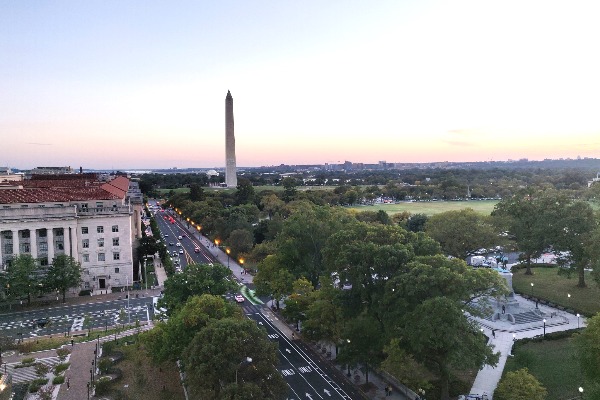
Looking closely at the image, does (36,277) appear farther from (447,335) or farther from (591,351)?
(591,351)

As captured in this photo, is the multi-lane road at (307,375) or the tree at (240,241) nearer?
the multi-lane road at (307,375)

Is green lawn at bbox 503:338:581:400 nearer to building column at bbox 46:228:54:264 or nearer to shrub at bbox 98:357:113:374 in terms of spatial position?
shrub at bbox 98:357:113:374

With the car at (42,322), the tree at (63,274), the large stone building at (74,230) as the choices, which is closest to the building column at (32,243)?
the large stone building at (74,230)

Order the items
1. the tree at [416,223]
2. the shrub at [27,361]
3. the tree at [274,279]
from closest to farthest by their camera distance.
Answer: the shrub at [27,361], the tree at [274,279], the tree at [416,223]

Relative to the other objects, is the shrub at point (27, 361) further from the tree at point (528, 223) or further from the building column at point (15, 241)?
the tree at point (528, 223)

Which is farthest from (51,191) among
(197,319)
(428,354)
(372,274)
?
(428,354)

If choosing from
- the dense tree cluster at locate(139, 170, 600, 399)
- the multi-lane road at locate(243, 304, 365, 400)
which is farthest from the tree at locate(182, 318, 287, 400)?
the multi-lane road at locate(243, 304, 365, 400)
